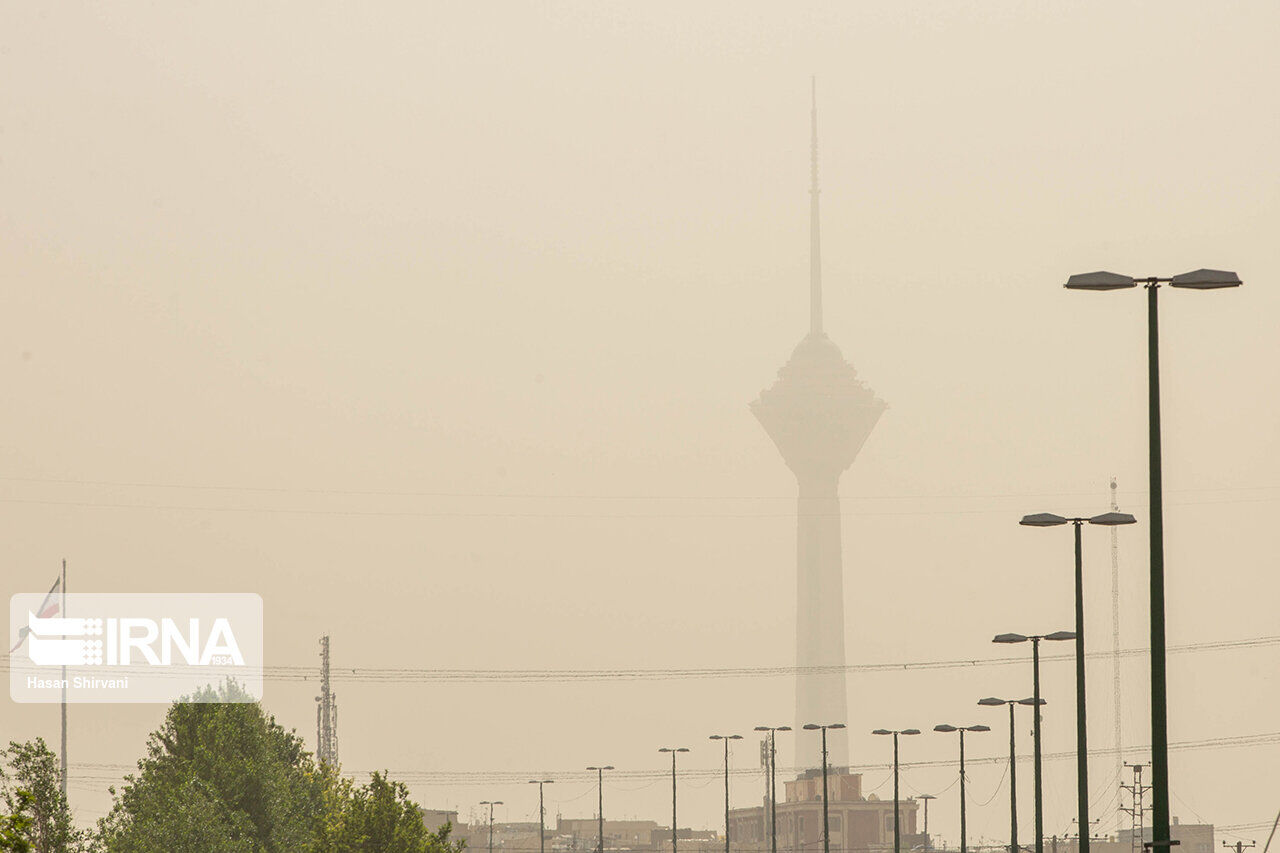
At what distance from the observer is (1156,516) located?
118ft

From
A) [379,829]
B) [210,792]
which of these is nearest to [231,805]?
[210,792]

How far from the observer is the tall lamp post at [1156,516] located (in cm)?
3450

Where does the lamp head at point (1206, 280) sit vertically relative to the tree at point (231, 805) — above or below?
above

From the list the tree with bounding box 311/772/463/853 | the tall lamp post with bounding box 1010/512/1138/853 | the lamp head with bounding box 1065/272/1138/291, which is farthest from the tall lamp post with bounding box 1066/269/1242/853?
the tree with bounding box 311/772/463/853

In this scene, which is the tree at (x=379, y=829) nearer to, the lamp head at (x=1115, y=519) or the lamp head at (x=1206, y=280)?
the lamp head at (x=1115, y=519)

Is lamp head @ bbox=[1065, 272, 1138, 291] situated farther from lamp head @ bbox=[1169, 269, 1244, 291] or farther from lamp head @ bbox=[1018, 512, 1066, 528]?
lamp head @ bbox=[1018, 512, 1066, 528]

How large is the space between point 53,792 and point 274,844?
22499 mm

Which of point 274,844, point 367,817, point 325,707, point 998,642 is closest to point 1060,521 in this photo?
point 998,642

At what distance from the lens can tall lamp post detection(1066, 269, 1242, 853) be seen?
34.5m

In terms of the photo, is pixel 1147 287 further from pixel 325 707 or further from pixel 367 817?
pixel 325 707

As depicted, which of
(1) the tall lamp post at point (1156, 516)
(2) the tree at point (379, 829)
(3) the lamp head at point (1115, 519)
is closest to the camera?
(1) the tall lamp post at point (1156, 516)

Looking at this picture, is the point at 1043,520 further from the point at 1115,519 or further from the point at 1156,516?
the point at 1156,516

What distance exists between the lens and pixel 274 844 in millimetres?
81625

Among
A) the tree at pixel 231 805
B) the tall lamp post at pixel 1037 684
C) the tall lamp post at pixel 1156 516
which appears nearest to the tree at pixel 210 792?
the tree at pixel 231 805
